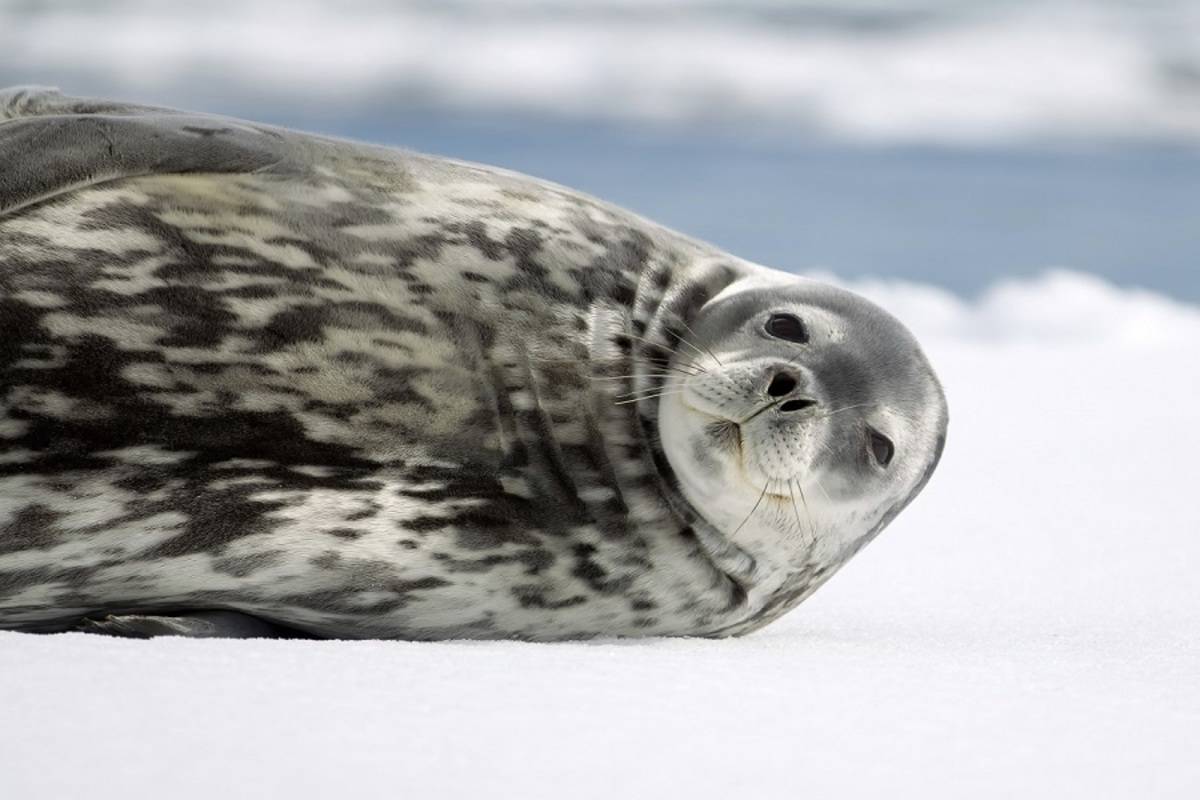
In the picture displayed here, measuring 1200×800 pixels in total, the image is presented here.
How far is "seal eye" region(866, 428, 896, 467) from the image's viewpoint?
10.8 ft

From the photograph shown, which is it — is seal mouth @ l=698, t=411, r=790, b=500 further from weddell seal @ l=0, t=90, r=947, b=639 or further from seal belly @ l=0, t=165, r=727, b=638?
seal belly @ l=0, t=165, r=727, b=638

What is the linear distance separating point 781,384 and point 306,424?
0.87 metres

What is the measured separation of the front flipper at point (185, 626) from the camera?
2.87 metres

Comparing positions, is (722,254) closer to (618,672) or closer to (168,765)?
(618,672)

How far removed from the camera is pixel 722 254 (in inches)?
146

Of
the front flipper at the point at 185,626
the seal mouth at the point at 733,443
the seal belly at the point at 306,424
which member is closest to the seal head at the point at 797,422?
the seal mouth at the point at 733,443

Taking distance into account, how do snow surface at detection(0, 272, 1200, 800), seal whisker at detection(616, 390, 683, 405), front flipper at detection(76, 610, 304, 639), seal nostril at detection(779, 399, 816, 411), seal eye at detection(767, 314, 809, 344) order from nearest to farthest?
snow surface at detection(0, 272, 1200, 800) < front flipper at detection(76, 610, 304, 639) < seal nostril at detection(779, 399, 816, 411) < seal whisker at detection(616, 390, 683, 405) < seal eye at detection(767, 314, 809, 344)

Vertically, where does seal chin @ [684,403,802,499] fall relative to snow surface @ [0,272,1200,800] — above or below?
above

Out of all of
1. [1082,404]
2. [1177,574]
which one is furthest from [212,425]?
[1082,404]

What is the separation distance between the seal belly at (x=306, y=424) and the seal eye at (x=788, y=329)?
362mm

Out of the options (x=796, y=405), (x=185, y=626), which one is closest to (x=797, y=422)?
(x=796, y=405)

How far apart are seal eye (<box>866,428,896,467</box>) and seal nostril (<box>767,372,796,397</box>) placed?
219mm

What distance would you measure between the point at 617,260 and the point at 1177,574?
190 centimetres

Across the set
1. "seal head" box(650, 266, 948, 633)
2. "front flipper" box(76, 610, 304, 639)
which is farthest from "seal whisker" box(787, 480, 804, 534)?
"front flipper" box(76, 610, 304, 639)
